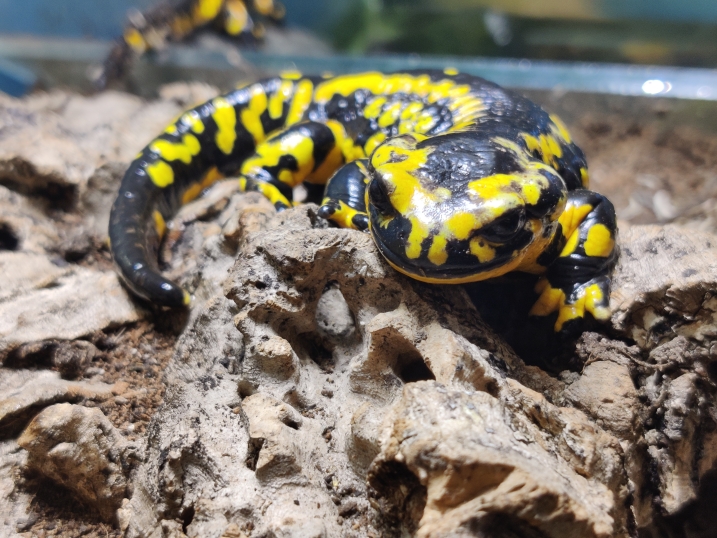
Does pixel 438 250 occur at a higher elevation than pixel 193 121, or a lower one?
higher

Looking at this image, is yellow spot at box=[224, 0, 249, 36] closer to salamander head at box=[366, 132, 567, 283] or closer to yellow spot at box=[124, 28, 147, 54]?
yellow spot at box=[124, 28, 147, 54]

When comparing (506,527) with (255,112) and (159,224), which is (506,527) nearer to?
(159,224)

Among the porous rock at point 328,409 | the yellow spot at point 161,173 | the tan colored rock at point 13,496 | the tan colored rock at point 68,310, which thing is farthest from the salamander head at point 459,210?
the yellow spot at point 161,173

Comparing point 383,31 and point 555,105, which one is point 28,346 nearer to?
point 555,105

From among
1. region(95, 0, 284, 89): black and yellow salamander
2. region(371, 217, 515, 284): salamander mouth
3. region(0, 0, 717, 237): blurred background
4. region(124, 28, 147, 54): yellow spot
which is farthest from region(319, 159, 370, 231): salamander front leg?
region(124, 28, 147, 54): yellow spot

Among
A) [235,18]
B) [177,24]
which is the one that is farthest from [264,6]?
[177,24]

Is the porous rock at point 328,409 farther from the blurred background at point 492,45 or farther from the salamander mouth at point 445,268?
the blurred background at point 492,45
